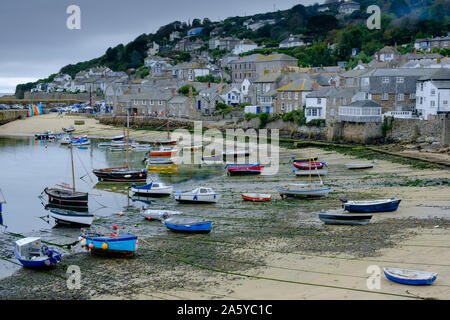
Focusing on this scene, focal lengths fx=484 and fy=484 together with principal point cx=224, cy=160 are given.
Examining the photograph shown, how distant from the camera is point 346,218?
22984 mm

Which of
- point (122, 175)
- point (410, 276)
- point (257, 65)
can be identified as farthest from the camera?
point (257, 65)

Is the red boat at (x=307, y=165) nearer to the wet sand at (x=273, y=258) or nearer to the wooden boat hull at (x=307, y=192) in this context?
the wooden boat hull at (x=307, y=192)

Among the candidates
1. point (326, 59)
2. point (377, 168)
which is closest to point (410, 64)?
point (326, 59)

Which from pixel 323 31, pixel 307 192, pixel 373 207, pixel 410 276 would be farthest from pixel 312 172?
pixel 323 31

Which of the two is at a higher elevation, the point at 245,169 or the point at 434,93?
the point at 434,93

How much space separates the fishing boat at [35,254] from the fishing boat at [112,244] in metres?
1.43

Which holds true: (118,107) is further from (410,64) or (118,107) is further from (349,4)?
(349,4)

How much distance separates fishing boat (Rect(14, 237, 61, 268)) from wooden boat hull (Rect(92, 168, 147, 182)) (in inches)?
648

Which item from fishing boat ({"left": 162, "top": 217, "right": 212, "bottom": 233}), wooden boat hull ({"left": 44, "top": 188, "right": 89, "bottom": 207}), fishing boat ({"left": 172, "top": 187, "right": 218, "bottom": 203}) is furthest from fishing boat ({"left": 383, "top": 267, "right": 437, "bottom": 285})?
wooden boat hull ({"left": 44, "top": 188, "right": 89, "bottom": 207})

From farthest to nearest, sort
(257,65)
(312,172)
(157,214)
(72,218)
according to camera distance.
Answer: (257,65) < (312,172) < (157,214) < (72,218)

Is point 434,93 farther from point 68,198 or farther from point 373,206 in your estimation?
point 68,198

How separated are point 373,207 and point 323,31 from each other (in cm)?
9949

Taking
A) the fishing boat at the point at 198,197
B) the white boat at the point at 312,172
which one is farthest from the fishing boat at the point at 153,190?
the white boat at the point at 312,172

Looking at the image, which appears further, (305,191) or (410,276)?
(305,191)
